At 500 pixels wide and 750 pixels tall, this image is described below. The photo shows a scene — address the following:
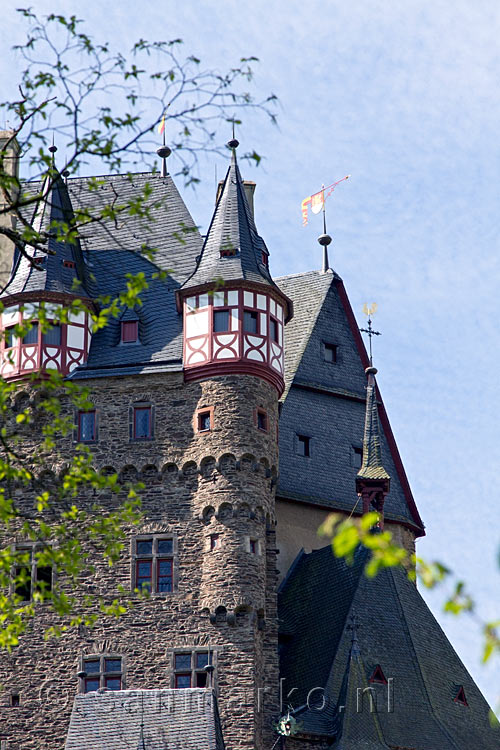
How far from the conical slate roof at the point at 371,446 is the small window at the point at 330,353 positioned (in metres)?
2.36

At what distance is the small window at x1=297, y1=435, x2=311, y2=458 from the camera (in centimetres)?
4609

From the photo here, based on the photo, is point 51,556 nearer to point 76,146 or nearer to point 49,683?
point 76,146

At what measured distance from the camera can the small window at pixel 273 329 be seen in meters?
39.8

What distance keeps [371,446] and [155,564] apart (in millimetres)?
9232

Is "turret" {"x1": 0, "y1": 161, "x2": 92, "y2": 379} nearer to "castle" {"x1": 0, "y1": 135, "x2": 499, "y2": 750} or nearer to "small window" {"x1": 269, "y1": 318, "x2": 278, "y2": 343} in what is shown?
"castle" {"x1": 0, "y1": 135, "x2": 499, "y2": 750}

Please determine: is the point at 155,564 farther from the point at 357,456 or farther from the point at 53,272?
the point at 357,456

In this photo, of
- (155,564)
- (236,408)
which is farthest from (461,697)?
(236,408)

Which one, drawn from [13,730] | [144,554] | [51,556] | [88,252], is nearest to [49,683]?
[13,730]

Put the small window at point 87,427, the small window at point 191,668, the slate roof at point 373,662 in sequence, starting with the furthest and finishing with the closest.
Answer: the small window at point 87,427 < the slate roof at point 373,662 < the small window at point 191,668

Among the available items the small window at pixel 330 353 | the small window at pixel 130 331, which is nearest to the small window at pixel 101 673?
the small window at pixel 130 331

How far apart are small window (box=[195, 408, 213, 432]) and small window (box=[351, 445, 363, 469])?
9.67m

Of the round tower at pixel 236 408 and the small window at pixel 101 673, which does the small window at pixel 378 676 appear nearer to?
the round tower at pixel 236 408

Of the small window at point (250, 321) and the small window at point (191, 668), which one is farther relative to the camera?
the small window at point (250, 321)

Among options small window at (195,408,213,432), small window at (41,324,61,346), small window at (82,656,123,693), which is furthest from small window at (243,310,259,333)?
small window at (82,656,123,693)
